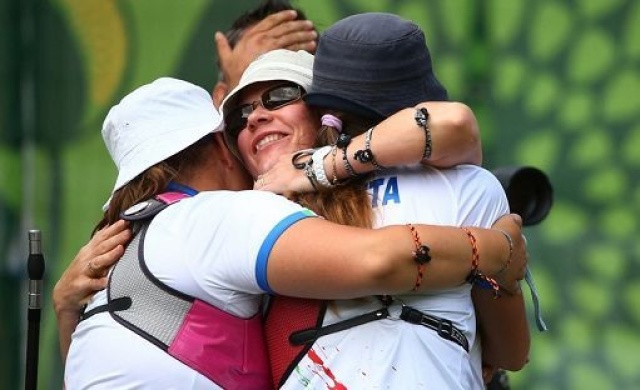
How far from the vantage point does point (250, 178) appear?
2645mm

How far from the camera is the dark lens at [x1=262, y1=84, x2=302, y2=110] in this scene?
8.38 feet

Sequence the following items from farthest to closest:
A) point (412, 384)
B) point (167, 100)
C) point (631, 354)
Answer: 1. point (631, 354)
2. point (167, 100)
3. point (412, 384)

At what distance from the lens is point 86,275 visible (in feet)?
8.39

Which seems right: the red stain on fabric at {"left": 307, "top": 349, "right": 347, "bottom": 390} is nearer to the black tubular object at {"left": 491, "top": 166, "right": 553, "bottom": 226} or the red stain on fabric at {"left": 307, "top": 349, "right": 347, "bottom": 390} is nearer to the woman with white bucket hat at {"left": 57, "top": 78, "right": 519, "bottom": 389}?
the woman with white bucket hat at {"left": 57, "top": 78, "right": 519, "bottom": 389}

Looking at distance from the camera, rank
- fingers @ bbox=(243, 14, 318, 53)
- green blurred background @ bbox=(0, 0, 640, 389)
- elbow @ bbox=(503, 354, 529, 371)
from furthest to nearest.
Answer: green blurred background @ bbox=(0, 0, 640, 389) → fingers @ bbox=(243, 14, 318, 53) → elbow @ bbox=(503, 354, 529, 371)

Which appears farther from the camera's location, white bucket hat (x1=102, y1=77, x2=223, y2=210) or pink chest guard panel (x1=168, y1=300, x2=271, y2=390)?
white bucket hat (x1=102, y1=77, x2=223, y2=210)

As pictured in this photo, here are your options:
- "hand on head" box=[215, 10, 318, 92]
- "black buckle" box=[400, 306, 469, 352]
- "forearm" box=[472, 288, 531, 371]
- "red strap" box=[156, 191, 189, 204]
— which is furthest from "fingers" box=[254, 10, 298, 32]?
"black buckle" box=[400, 306, 469, 352]

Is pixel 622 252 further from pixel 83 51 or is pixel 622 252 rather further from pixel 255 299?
→ pixel 255 299

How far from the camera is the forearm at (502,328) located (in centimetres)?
241

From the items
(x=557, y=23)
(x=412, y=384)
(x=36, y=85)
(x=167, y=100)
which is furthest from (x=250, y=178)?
(x=36, y=85)

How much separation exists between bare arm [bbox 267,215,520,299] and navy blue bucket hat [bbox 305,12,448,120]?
29cm

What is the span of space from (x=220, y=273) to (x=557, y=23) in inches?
110

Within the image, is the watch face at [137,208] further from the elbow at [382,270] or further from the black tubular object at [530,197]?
the black tubular object at [530,197]

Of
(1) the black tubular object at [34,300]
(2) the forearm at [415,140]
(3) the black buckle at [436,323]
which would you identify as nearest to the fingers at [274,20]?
(1) the black tubular object at [34,300]
